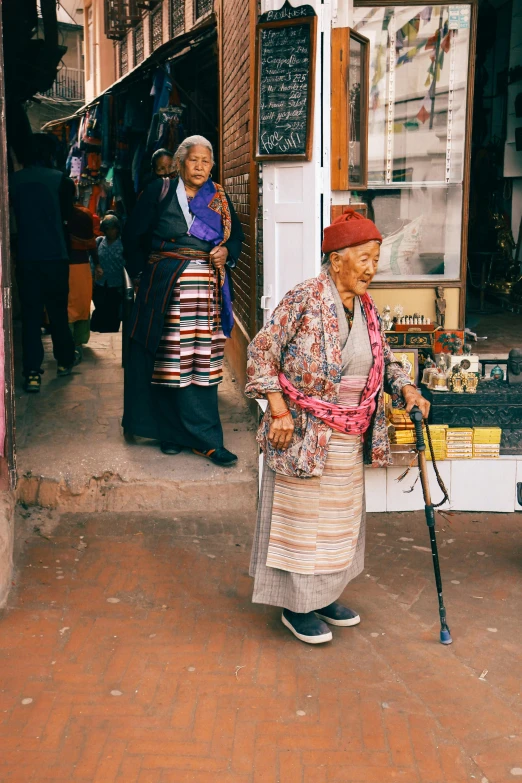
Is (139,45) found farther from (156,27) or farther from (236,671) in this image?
(236,671)

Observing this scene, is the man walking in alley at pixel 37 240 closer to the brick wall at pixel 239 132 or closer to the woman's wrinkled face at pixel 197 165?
the brick wall at pixel 239 132

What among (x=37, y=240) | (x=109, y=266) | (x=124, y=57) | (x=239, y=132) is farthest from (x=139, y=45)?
(x=37, y=240)

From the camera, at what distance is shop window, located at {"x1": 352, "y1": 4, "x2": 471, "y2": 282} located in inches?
284

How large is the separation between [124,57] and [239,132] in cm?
2139

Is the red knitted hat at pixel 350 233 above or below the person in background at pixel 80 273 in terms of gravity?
above

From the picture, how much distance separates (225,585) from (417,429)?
1.47 meters

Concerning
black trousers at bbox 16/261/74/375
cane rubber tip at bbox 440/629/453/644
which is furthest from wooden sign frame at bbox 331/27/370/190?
black trousers at bbox 16/261/74/375

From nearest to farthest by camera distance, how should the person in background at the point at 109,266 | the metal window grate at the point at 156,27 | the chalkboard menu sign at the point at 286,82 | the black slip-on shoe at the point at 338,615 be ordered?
the black slip-on shoe at the point at 338,615 → the chalkboard menu sign at the point at 286,82 → the person in background at the point at 109,266 → the metal window grate at the point at 156,27

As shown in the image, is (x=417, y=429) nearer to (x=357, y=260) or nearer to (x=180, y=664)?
(x=357, y=260)

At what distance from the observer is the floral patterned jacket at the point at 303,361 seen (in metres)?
3.90

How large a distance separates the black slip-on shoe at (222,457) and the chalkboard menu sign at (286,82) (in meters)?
1.92

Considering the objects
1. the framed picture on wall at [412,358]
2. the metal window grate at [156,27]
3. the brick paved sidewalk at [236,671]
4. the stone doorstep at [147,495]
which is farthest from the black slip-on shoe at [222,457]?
the metal window grate at [156,27]

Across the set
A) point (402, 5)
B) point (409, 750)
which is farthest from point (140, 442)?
point (402, 5)

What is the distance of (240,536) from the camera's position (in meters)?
5.56
